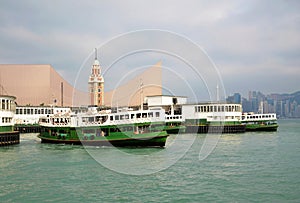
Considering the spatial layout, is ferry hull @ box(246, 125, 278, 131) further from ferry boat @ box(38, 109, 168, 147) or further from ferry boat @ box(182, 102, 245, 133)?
ferry boat @ box(38, 109, 168, 147)

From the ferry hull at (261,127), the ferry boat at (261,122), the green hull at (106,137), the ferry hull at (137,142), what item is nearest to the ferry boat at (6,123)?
the green hull at (106,137)

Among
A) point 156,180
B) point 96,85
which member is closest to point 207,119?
point 96,85

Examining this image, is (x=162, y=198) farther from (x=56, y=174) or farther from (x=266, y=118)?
(x=266, y=118)

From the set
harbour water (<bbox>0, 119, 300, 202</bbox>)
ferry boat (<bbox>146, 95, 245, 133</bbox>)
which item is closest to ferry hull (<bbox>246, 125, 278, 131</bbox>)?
ferry boat (<bbox>146, 95, 245, 133</bbox>)

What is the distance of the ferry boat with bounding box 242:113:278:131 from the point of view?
5915 centimetres

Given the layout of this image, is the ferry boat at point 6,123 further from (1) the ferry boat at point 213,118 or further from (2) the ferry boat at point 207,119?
(1) the ferry boat at point 213,118

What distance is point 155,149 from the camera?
93.6ft

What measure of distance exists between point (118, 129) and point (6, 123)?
488 inches

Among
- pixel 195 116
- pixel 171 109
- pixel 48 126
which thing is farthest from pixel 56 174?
pixel 171 109

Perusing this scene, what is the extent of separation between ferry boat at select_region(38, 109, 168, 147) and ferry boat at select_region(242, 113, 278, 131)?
33.9 metres

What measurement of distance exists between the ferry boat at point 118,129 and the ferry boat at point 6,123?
210 inches

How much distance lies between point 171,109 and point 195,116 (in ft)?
22.4

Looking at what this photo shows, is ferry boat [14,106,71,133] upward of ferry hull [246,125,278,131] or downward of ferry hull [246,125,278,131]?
upward

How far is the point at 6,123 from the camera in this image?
33.8 meters
